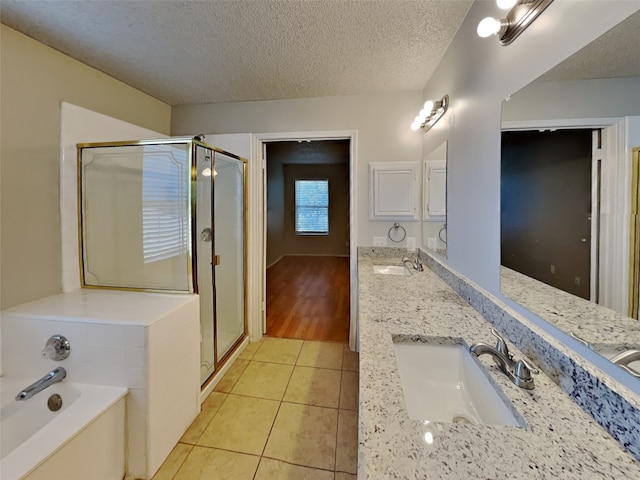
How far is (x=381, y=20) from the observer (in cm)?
155

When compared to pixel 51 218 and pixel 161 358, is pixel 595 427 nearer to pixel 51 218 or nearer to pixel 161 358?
pixel 161 358

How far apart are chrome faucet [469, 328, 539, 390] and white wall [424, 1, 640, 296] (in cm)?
44

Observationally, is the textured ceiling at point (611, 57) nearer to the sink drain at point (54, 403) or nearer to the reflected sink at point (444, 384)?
the reflected sink at point (444, 384)

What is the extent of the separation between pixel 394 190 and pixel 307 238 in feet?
17.6

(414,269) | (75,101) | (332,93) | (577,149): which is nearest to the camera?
(577,149)

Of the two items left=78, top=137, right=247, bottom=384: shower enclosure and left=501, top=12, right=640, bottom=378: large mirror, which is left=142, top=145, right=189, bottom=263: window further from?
left=501, top=12, right=640, bottom=378: large mirror

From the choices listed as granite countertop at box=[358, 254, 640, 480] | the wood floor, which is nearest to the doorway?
the wood floor

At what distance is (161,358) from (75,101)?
188cm

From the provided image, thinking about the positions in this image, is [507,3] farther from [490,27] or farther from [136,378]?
[136,378]

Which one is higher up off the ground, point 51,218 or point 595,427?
point 51,218

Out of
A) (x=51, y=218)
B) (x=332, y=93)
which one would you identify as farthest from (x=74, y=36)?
(x=332, y=93)

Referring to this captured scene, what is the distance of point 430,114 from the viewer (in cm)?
205

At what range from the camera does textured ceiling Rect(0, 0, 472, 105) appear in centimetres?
146

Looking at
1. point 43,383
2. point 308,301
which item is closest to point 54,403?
point 43,383
